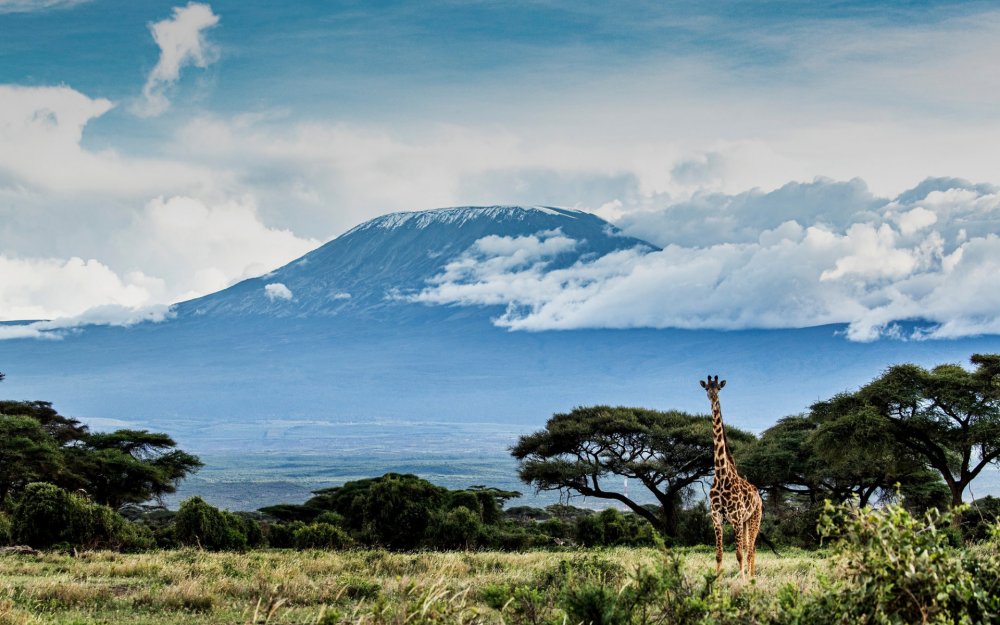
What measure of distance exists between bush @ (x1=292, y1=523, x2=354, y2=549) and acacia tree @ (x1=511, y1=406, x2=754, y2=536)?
33.4 ft

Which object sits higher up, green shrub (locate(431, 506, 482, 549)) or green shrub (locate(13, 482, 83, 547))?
green shrub (locate(13, 482, 83, 547))

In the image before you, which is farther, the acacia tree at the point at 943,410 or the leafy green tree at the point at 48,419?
the leafy green tree at the point at 48,419

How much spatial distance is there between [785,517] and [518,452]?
10260 mm

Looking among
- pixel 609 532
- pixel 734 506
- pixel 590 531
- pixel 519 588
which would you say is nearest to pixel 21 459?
pixel 590 531

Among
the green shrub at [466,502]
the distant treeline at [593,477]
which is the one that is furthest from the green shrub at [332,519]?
the green shrub at [466,502]

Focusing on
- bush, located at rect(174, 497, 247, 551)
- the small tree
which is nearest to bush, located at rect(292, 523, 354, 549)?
bush, located at rect(174, 497, 247, 551)

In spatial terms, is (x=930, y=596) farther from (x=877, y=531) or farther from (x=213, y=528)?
(x=213, y=528)

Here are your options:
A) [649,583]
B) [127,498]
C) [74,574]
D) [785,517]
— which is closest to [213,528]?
[74,574]

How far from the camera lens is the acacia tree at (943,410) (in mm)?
25812

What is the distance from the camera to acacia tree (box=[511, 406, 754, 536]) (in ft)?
112

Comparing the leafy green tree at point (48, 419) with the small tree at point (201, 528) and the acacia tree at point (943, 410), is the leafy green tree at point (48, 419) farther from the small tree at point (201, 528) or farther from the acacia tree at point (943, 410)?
the acacia tree at point (943, 410)

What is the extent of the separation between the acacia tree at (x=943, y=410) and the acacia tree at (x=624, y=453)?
25.7ft

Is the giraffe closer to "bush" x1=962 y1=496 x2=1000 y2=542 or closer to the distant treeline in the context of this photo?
"bush" x1=962 y1=496 x2=1000 y2=542

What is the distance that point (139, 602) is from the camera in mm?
11633
